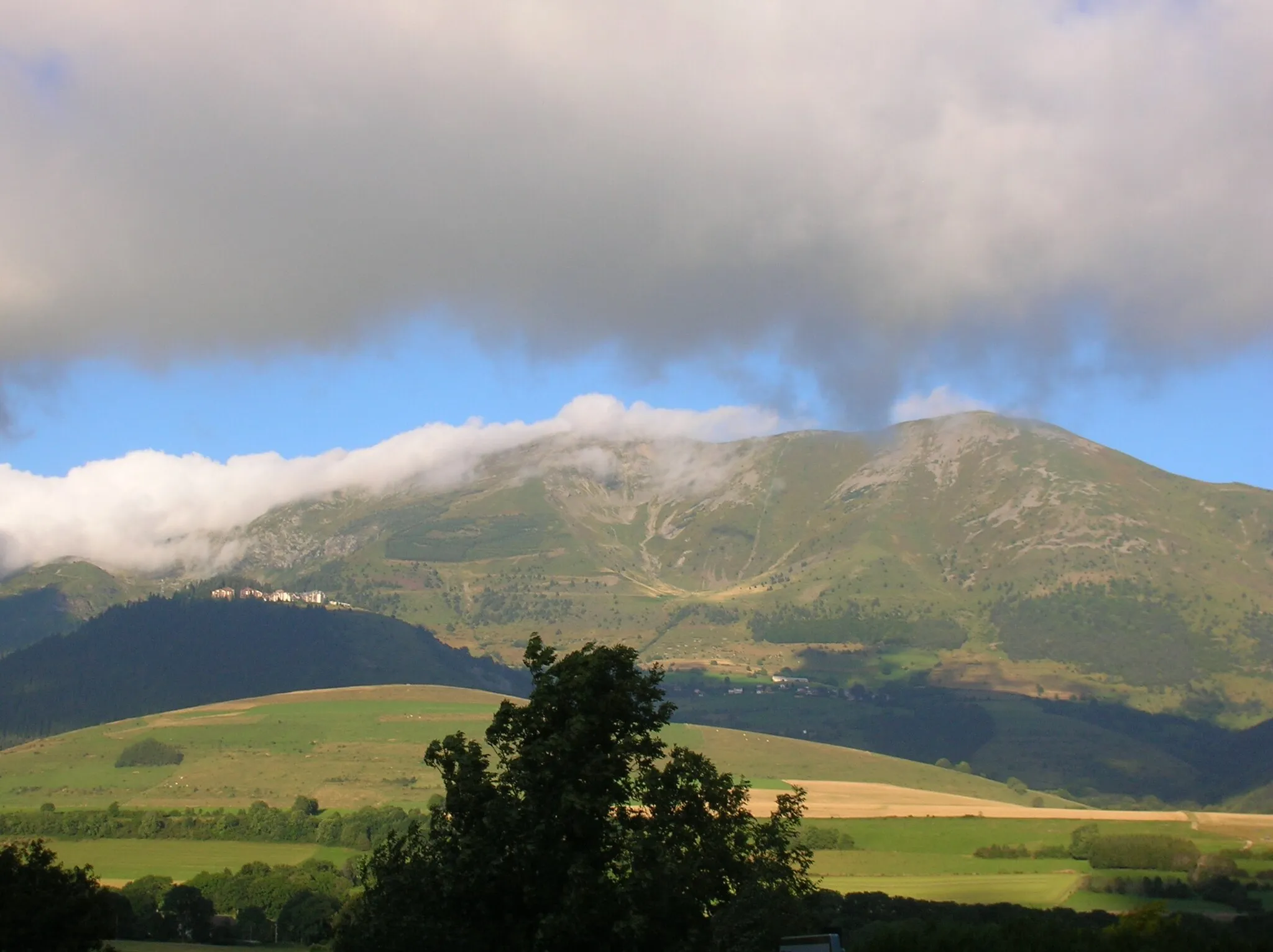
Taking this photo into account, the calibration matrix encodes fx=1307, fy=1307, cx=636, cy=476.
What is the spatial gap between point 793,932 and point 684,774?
6894 millimetres

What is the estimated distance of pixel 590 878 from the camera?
1651 inches

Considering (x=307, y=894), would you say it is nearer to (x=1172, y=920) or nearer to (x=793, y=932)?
(x=1172, y=920)

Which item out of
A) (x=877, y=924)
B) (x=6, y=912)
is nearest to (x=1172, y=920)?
(x=877, y=924)

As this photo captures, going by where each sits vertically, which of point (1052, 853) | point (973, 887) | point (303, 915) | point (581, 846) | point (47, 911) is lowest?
point (303, 915)

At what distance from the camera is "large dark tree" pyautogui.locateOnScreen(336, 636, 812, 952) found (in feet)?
137

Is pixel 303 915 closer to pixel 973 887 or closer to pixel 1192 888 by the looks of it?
pixel 973 887

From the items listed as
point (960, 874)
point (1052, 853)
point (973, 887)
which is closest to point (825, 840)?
point (960, 874)

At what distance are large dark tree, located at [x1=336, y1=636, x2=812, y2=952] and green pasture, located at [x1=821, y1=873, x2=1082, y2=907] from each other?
93647mm

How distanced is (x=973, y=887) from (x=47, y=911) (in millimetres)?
120753

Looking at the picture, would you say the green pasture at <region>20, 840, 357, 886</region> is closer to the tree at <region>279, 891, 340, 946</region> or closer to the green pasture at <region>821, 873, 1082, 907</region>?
the tree at <region>279, 891, 340, 946</region>

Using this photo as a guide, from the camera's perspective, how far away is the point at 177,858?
186 meters

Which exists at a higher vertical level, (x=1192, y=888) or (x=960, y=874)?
(x=1192, y=888)

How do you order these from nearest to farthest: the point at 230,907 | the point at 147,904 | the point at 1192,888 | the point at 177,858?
1. the point at 147,904
2. the point at 230,907
3. the point at 1192,888
4. the point at 177,858

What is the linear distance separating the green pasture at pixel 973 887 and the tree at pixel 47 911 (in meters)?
89.6
